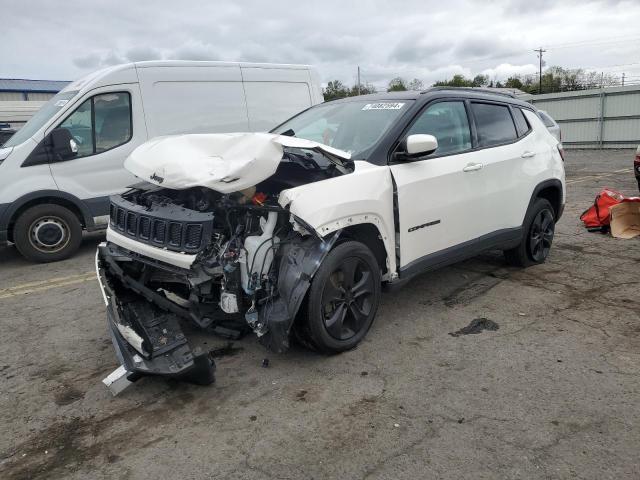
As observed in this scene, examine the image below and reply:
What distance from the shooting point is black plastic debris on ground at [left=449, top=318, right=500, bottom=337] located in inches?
162

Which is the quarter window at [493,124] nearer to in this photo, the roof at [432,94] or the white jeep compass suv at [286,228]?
the roof at [432,94]

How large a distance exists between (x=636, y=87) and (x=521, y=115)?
18.3 m

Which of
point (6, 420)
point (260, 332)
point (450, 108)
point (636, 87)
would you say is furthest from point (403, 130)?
point (636, 87)

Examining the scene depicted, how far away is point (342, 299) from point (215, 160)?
127 centimetres

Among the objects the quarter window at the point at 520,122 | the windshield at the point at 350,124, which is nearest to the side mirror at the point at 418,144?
the windshield at the point at 350,124

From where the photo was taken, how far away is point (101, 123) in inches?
279

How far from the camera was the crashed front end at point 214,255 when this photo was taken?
129 inches

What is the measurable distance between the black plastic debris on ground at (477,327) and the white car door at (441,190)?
24.9 inches

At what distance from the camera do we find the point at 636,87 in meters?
20.2

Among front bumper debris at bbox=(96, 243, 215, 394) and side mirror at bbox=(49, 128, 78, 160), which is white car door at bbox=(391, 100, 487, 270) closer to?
front bumper debris at bbox=(96, 243, 215, 394)

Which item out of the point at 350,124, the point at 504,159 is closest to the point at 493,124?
the point at 504,159

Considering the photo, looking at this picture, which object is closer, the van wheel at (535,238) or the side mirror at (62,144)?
the van wheel at (535,238)

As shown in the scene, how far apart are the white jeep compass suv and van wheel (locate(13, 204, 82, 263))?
333cm

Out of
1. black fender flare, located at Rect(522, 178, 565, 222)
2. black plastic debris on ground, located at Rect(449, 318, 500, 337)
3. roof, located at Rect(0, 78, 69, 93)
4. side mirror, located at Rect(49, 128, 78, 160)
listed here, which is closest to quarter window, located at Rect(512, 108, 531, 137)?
black fender flare, located at Rect(522, 178, 565, 222)
